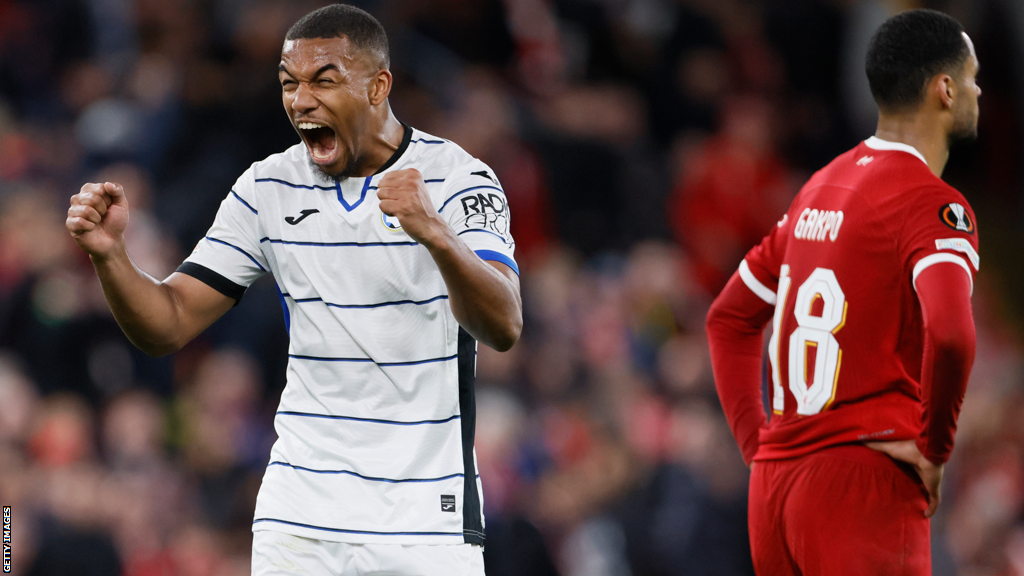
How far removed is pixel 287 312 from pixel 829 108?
29.1 feet

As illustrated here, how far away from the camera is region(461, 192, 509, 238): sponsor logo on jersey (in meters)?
3.67

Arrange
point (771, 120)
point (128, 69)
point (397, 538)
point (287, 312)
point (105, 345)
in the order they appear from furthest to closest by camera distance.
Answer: point (771, 120)
point (128, 69)
point (105, 345)
point (287, 312)
point (397, 538)

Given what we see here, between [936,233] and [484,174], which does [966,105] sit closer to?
[936,233]

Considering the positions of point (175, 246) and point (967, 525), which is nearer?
point (967, 525)

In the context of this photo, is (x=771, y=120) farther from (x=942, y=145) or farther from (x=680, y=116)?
(x=942, y=145)

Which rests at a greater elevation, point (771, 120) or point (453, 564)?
point (771, 120)

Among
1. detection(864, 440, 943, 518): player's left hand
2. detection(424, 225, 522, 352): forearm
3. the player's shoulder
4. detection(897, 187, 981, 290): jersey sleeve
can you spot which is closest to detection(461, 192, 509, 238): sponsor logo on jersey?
detection(424, 225, 522, 352): forearm

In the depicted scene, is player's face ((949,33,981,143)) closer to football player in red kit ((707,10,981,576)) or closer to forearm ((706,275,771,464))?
football player in red kit ((707,10,981,576))

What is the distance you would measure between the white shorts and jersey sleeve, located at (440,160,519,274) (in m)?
0.88

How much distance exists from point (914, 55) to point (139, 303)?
2.49 meters

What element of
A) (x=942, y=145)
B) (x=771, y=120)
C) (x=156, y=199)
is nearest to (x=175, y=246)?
(x=156, y=199)

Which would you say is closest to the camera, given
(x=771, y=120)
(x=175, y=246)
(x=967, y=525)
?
(x=967, y=525)

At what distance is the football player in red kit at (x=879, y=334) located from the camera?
349 centimetres

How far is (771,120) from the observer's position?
1151 cm
